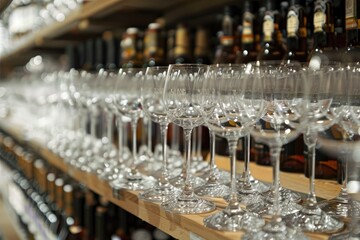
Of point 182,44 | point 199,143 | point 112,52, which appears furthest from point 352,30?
point 112,52

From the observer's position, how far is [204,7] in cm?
152

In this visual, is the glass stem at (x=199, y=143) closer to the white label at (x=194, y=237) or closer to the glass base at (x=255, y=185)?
the glass base at (x=255, y=185)

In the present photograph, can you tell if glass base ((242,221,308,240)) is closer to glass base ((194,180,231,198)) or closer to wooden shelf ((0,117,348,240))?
wooden shelf ((0,117,348,240))

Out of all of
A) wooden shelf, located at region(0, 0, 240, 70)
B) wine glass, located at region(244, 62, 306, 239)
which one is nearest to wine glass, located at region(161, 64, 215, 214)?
wine glass, located at region(244, 62, 306, 239)

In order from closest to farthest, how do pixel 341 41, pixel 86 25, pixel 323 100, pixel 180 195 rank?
pixel 323 100 → pixel 180 195 → pixel 341 41 → pixel 86 25

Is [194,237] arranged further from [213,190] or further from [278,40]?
[278,40]

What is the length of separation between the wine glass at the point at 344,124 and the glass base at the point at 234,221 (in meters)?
0.11

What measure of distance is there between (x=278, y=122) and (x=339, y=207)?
7.2 inches

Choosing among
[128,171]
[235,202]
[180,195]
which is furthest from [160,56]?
[235,202]

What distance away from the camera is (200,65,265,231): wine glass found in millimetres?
577

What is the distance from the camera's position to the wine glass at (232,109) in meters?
0.58

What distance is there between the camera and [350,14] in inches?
29.2

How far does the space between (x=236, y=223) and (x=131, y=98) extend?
385 mm

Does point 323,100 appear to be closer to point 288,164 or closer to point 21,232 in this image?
point 288,164
